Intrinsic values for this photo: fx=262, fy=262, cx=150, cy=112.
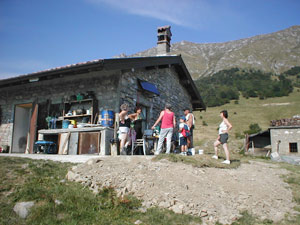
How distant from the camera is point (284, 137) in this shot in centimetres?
2200

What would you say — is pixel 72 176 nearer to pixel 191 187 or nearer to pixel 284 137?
pixel 191 187

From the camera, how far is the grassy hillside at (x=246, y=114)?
36938 mm

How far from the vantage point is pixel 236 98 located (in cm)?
5881

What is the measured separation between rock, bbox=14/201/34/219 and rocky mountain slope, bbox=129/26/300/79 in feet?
344

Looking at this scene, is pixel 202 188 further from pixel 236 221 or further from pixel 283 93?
pixel 283 93

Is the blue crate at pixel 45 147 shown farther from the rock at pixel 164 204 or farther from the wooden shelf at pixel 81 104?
the rock at pixel 164 204

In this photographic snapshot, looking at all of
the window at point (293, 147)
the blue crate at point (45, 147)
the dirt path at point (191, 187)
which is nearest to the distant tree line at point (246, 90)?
the window at point (293, 147)

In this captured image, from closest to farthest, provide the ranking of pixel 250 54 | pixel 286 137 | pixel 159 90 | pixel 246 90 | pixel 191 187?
1. pixel 191 187
2. pixel 159 90
3. pixel 286 137
4. pixel 246 90
5. pixel 250 54

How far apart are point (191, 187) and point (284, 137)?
20.0m

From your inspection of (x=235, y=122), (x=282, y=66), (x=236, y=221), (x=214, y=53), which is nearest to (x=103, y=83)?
(x=236, y=221)

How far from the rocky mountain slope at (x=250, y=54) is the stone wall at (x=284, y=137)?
8682cm

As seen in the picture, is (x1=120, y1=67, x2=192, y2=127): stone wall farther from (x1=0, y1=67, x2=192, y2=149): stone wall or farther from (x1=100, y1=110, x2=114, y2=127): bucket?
(x1=100, y1=110, x2=114, y2=127): bucket

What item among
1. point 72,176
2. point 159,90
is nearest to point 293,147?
point 159,90

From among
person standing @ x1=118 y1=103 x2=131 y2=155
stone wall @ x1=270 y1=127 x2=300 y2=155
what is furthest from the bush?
person standing @ x1=118 y1=103 x2=131 y2=155
